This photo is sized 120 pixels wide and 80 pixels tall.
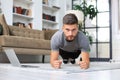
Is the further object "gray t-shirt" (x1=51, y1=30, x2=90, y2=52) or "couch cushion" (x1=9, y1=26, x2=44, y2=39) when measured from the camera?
"couch cushion" (x1=9, y1=26, x2=44, y2=39)

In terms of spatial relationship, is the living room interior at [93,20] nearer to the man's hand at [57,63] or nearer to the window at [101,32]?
the window at [101,32]

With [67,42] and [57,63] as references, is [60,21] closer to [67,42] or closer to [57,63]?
[67,42]

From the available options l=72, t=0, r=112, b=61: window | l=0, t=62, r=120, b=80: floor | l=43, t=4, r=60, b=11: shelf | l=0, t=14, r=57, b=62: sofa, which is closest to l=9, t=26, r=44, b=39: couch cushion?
l=0, t=14, r=57, b=62: sofa

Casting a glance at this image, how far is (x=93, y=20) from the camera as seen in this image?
822cm

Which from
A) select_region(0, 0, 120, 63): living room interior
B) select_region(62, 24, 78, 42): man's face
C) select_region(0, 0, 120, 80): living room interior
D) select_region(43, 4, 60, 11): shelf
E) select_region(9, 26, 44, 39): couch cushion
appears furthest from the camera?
select_region(43, 4, 60, 11): shelf

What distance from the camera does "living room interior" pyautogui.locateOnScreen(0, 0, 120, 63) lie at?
22.4 ft

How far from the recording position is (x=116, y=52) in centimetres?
756

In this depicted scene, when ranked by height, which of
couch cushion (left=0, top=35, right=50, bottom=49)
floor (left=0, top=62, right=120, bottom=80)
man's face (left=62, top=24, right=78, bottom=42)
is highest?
man's face (left=62, top=24, right=78, bottom=42)

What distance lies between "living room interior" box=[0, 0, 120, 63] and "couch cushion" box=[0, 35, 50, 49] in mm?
1085

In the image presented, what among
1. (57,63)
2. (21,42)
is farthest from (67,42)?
(21,42)

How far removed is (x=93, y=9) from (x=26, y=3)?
2.13 metres

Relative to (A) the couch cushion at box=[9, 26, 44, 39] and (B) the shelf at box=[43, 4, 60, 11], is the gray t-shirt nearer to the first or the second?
(A) the couch cushion at box=[9, 26, 44, 39]

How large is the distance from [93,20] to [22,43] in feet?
12.6

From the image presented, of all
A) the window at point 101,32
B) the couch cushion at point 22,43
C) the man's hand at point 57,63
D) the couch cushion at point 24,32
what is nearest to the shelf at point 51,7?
the window at point 101,32
